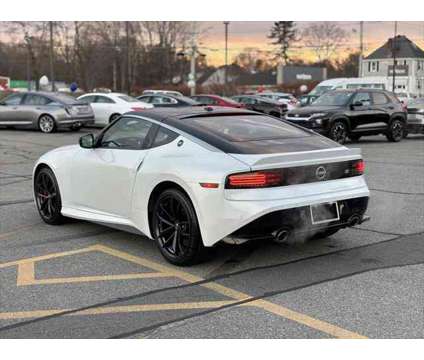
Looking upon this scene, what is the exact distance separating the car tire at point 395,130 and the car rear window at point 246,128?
42.8ft

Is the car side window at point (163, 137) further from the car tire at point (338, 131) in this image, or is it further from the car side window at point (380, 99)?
the car side window at point (380, 99)

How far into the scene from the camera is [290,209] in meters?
4.79

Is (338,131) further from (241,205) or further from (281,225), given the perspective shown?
(241,205)

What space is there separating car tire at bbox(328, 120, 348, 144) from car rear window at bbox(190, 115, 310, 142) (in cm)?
1048

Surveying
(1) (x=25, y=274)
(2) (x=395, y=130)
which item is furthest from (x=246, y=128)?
(2) (x=395, y=130)

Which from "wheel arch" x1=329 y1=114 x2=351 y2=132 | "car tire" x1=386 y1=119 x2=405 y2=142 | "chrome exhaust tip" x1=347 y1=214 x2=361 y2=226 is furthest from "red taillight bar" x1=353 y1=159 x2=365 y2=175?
"car tire" x1=386 y1=119 x2=405 y2=142

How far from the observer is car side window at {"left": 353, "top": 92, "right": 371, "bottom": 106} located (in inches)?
672

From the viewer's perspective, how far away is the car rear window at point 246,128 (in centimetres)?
535

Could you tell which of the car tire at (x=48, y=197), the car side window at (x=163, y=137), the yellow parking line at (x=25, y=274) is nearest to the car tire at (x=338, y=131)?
the car tire at (x=48, y=197)

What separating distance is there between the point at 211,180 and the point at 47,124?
16813 millimetres

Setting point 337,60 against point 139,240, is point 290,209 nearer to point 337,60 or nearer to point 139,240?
point 139,240

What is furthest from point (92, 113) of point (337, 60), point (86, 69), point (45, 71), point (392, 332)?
point (337, 60)

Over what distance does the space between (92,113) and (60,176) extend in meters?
15.1

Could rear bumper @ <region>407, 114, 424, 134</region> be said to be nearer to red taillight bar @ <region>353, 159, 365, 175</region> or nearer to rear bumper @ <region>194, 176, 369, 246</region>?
red taillight bar @ <region>353, 159, 365, 175</region>
